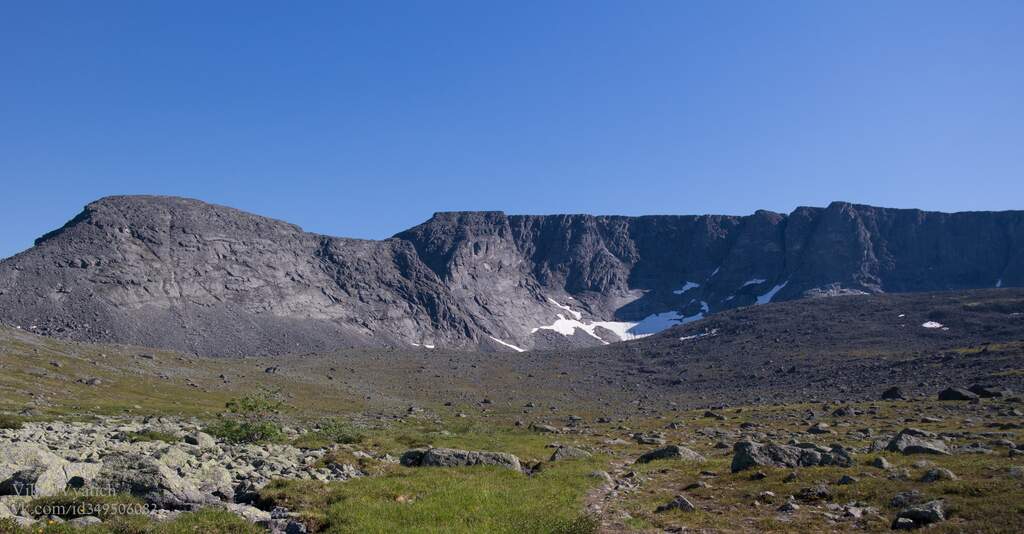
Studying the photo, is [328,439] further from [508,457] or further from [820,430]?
[820,430]

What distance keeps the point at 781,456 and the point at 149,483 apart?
73.6ft

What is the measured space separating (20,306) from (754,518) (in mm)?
171927

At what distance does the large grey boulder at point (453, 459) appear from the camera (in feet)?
81.6

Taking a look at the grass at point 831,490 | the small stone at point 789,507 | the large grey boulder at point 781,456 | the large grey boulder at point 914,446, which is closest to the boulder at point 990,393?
the grass at point 831,490

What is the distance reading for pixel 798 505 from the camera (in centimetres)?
1809

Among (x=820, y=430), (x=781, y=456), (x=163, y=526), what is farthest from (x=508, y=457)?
(x=820, y=430)

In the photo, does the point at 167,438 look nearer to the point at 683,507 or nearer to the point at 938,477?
the point at 683,507

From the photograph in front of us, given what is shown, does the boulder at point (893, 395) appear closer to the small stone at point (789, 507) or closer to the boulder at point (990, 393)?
the boulder at point (990, 393)

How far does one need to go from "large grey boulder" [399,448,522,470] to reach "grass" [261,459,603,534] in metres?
1.91

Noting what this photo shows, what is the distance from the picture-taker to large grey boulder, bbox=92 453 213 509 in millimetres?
15438

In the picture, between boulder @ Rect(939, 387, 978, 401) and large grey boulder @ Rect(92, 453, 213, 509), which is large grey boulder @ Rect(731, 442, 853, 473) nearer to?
large grey boulder @ Rect(92, 453, 213, 509)

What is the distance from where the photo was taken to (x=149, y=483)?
15.7 metres

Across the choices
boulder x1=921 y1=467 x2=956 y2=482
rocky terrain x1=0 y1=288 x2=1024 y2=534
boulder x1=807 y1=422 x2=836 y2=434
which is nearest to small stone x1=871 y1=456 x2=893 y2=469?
rocky terrain x1=0 y1=288 x2=1024 y2=534

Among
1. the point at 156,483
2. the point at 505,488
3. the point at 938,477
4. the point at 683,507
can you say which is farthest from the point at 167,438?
the point at 938,477
